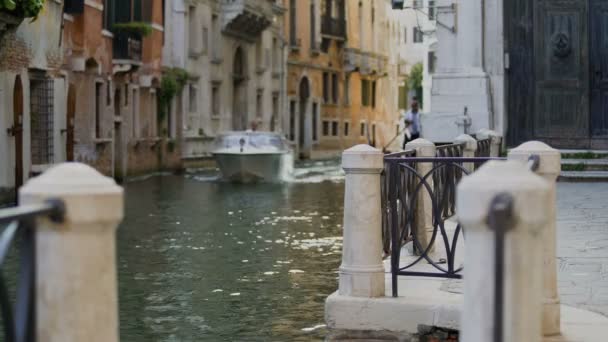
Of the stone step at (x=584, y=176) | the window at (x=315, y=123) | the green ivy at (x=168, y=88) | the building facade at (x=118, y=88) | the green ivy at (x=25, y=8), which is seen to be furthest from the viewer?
the window at (x=315, y=123)

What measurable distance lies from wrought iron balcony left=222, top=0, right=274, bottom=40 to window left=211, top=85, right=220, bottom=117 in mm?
1976

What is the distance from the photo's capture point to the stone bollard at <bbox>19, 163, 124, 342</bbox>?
3.54 m

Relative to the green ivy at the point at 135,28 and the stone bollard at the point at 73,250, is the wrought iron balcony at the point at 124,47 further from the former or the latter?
the stone bollard at the point at 73,250

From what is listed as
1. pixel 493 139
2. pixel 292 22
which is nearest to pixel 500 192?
pixel 493 139

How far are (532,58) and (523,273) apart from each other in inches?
569

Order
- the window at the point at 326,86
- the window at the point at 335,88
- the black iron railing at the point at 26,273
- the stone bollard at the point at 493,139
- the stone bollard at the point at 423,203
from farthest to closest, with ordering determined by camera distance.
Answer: the window at the point at 335,88 < the window at the point at 326,86 < the stone bollard at the point at 493,139 < the stone bollard at the point at 423,203 < the black iron railing at the point at 26,273

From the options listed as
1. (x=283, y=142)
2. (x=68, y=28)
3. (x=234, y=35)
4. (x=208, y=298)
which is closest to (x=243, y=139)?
(x=283, y=142)

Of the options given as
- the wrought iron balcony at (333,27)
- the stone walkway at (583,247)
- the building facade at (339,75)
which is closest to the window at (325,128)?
the building facade at (339,75)

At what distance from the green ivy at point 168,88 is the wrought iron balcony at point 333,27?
19169 millimetres

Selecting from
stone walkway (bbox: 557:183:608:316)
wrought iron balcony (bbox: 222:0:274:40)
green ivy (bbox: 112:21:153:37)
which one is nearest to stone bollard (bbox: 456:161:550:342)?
stone walkway (bbox: 557:183:608:316)

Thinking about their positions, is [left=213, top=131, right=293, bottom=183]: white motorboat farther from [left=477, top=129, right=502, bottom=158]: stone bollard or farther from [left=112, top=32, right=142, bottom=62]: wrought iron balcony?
[left=477, top=129, right=502, bottom=158]: stone bollard

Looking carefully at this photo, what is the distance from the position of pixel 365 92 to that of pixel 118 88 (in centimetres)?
3083

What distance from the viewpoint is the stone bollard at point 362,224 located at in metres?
7.38

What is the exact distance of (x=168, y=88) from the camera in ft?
108
